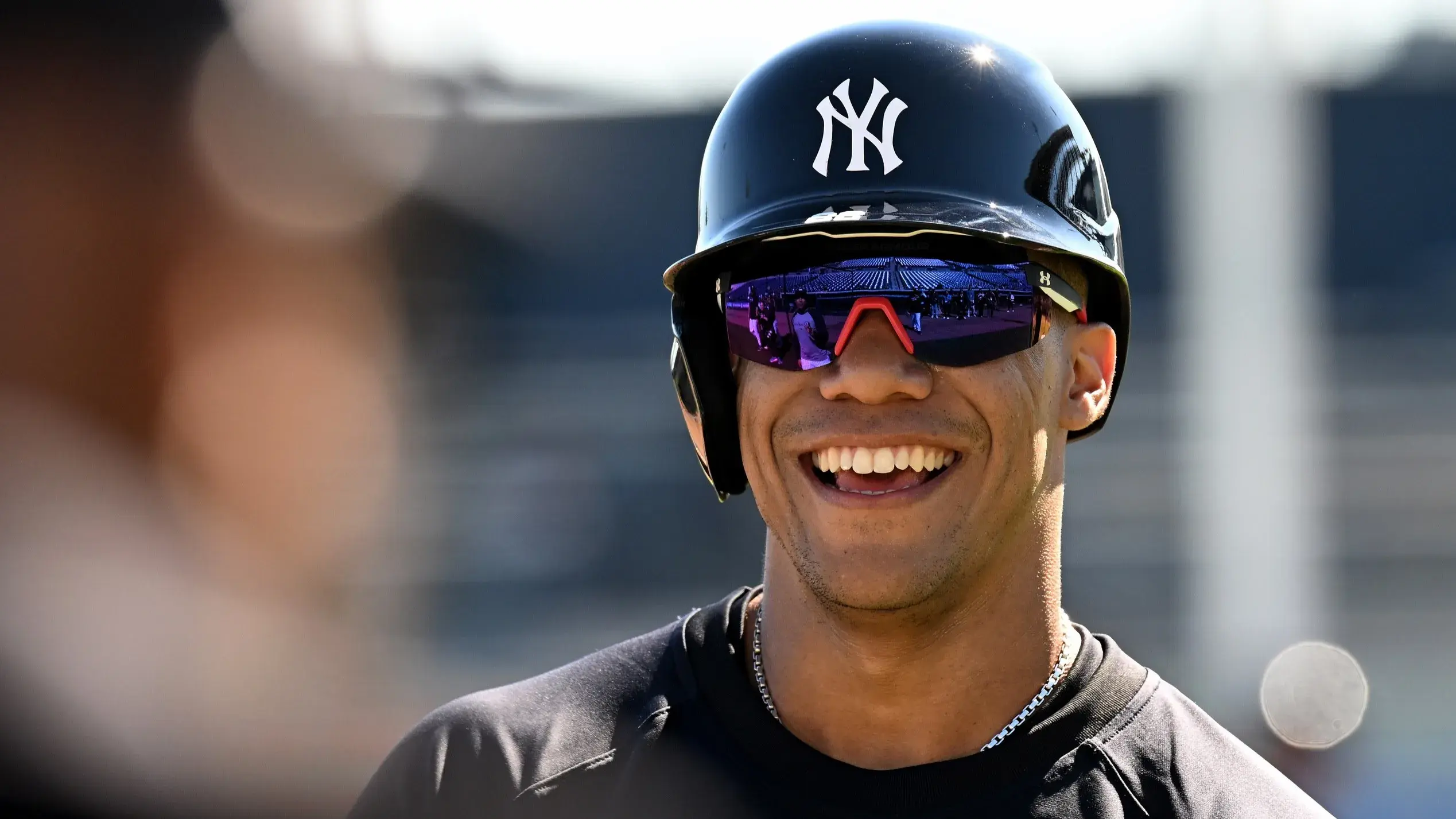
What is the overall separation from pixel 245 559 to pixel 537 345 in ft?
14.7

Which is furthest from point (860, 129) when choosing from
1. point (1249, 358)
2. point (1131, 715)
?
point (1249, 358)

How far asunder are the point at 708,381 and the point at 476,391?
1091cm

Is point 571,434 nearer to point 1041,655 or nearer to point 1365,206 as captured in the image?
point 1365,206

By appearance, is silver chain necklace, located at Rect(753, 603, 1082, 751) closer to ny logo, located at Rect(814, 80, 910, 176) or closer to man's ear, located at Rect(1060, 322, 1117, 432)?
man's ear, located at Rect(1060, 322, 1117, 432)

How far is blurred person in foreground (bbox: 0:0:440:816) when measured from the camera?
8.28 metres

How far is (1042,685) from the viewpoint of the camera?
2.67 m

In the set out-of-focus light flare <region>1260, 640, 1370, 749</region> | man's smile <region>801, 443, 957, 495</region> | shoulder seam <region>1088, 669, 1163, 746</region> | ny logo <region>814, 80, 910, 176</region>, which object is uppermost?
ny logo <region>814, 80, 910, 176</region>

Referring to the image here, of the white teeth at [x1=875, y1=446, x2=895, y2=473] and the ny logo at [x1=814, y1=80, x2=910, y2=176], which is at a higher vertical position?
the ny logo at [x1=814, y1=80, x2=910, y2=176]

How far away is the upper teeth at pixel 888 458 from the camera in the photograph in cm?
259

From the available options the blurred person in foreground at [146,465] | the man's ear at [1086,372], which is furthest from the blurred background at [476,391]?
the man's ear at [1086,372]

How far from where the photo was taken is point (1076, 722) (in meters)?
2.56

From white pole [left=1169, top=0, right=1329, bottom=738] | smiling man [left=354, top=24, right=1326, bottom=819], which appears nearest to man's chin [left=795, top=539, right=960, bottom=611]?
smiling man [left=354, top=24, right=1326, bottom=819]

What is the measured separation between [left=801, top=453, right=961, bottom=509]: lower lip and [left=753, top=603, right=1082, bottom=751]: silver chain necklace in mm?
359

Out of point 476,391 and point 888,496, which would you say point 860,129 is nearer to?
point 888,496
